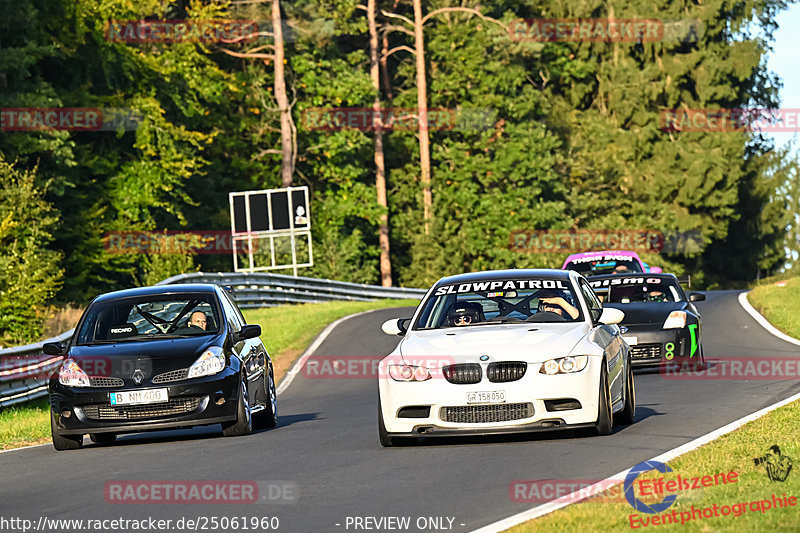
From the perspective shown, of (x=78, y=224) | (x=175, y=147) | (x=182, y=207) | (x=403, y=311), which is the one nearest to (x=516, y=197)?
(x=182, y=207)

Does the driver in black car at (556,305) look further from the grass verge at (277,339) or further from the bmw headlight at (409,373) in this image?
the grass verge at (277,339)

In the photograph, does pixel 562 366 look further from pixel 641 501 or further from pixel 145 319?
pixel 145 319

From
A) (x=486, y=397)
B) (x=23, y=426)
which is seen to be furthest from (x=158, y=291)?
(x=486, y=397)

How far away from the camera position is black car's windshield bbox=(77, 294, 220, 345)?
1470 cm

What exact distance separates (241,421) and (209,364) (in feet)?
2.36

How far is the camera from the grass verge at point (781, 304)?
1105 inches

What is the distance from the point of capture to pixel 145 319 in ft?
50.5

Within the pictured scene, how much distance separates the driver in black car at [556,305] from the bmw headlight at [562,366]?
3.47ft

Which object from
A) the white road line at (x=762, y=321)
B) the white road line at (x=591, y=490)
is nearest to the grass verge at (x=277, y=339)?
the white road line at (x=591, y=490)

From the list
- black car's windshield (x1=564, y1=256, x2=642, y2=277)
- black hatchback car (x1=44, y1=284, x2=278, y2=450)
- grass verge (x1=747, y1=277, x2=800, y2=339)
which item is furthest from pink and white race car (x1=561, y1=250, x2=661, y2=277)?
black hatchback car (x1=44, y1=284, x2=278, y2=450)

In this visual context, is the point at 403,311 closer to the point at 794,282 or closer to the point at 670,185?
the point at 794,282

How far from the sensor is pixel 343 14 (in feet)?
202

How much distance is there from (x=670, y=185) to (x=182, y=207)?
27.7 meters

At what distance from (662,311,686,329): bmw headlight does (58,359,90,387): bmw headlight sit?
928 centimetres
